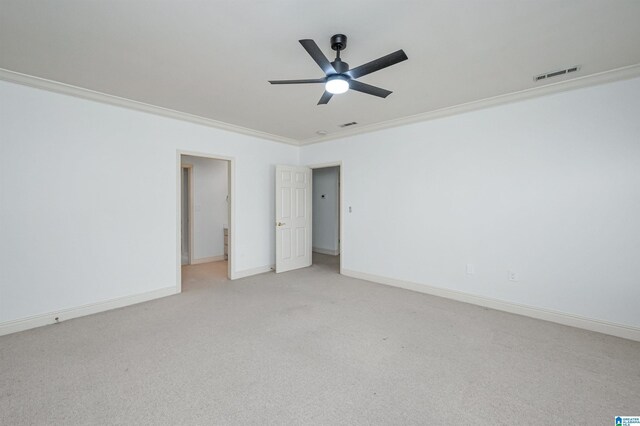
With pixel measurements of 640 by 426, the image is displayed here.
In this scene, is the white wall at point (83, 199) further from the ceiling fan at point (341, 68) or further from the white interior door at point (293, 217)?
the ceiling fan at point (341, 68)

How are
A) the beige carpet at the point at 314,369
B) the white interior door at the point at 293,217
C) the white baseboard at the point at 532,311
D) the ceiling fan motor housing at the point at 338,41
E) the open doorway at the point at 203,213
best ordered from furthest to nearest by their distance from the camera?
1. the open doorway at the point at 203,213
2. the white interior door at the point at 293,217
3. the white baseboard at the point at 532,311
4. the ceiling fan motor housing at the point at 338,41
5. the beige carpet at the point at 314,369

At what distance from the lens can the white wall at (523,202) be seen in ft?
9.09

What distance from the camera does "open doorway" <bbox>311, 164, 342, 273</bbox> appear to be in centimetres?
709

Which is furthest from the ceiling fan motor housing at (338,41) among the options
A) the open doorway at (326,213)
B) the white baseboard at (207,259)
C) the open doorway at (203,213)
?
the white baseboard at (207,259)

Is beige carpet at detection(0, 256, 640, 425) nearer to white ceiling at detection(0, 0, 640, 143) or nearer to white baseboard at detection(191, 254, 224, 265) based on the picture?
white baseboard at detection(191, 254, 224, 265)

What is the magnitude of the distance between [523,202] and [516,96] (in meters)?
1.25

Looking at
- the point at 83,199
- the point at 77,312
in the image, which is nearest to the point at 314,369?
the point at 77,312

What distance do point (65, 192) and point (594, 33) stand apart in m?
5.19

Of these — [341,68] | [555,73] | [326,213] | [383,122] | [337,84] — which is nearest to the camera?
[341,68]

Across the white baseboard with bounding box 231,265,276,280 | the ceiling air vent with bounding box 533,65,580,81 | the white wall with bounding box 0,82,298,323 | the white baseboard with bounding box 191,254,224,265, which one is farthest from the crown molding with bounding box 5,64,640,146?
the white baseboard with bounding box 191,254,224,265

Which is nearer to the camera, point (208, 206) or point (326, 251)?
point (208, 206)

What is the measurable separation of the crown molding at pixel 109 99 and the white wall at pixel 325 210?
106 inches

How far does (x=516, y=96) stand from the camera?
3.22 meters

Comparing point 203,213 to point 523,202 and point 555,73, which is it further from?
point 555,73
